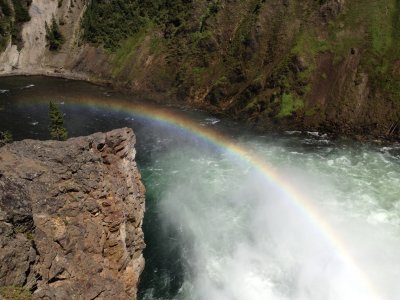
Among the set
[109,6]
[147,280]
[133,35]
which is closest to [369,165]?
[147,280]

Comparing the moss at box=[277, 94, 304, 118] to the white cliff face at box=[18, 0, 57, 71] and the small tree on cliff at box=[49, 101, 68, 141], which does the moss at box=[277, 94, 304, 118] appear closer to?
the small tree on cliff at box=[49, 101, 68, 141]

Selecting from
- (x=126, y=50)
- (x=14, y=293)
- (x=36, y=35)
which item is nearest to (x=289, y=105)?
(x=126, y=50)

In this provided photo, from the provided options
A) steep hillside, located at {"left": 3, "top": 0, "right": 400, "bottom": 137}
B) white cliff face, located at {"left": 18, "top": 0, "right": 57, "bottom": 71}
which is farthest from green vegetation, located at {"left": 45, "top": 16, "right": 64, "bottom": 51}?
steep hillside, located at {"left": 3, "top": 0, "right": 400, "bottom": 137}

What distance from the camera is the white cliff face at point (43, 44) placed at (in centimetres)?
14375

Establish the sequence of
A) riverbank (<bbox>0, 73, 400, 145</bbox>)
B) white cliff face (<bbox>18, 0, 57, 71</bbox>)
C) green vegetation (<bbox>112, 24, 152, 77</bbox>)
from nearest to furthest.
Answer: riverbank (<bbox>0, 73, 400, 145</bbox>), green vegetation (<bbox>112, 24, 152, 77</bbox>), white cliff face (<bbox>18, 0, 57, 71</bbox>)

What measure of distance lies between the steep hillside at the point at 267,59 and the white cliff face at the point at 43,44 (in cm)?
724

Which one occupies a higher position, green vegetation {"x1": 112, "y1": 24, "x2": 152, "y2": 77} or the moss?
green vegetation {"x1": 112, "y1": 24, "x2": 152, "y2": 77}

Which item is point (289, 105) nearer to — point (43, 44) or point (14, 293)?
point (14, 293)

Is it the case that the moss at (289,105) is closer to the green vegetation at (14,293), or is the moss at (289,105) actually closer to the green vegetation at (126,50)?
the green vegetation at (126,50)

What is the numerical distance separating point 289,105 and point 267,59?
16940 mm

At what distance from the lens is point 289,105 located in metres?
92.9

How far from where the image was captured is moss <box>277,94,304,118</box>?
92.0m

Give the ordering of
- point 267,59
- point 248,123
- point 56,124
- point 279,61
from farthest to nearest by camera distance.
A: point 267,59, point 279,61, point 248,123, point 56,124

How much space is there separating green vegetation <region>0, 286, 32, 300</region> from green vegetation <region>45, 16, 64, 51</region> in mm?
139576
